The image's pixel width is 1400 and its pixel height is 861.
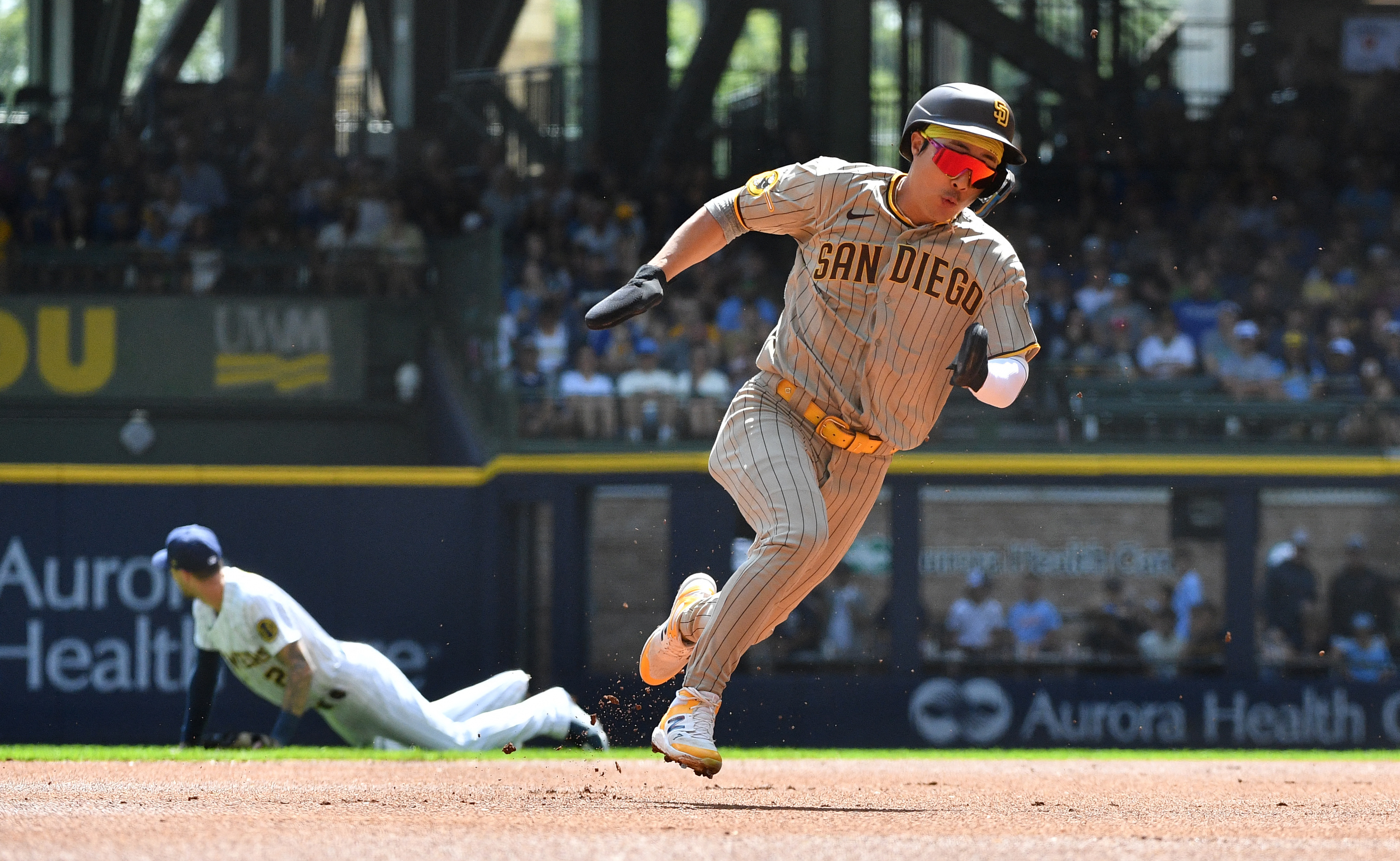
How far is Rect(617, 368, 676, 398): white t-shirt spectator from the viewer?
38.2 ft

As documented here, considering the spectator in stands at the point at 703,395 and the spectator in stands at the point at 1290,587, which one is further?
the spectator in stands at the point at 1290,587

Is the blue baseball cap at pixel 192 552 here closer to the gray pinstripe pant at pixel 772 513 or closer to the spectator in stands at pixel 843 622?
the gray pinstripe pant at pixel 772 513

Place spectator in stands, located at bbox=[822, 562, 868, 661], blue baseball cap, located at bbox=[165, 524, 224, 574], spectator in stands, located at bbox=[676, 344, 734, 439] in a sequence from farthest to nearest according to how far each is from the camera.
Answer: spectator in stands, located at bbox=[676, 344, 734, 439] → spectator in stands, located at bbox=[822, 562, 868, 661] → blue baseball cap, located at bbox=[165, 524, 224, 574]

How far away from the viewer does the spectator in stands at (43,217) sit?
1366 centimetres

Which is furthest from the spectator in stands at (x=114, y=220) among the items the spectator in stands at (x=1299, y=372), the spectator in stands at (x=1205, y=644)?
the spectator in stands at (x=1299, y=372)

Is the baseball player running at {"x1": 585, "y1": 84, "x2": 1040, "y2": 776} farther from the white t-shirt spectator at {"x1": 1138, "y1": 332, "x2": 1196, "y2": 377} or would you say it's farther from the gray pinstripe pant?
the white t-shirt spectator at {"x1": 1138, "y1": 332, "x2": 1196, "y2": 377}

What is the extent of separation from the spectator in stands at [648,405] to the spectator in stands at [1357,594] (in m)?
4.50

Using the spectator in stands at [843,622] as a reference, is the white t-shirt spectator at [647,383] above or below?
above

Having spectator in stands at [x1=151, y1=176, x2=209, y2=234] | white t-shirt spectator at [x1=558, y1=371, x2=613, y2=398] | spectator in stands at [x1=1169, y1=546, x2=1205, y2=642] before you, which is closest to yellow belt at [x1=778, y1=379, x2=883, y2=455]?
white t-shirt spectator at [x1=558, y1=371, x2=613, y2=398]

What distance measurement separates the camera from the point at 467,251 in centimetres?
1298

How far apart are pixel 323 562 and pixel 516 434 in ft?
4.92

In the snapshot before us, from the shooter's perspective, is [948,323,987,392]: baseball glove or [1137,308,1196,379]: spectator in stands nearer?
[948,323,987,392]: baseball glove

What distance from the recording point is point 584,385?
11758 millimetres

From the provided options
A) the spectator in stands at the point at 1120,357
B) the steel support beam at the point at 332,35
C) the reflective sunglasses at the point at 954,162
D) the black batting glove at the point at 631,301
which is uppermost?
the steel support beam at the point at 332,35
